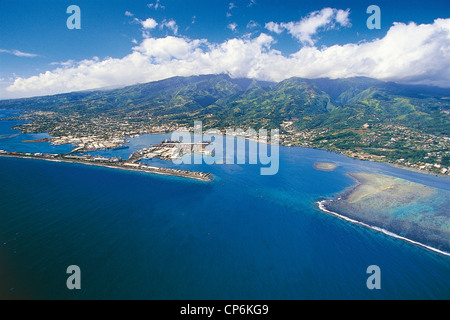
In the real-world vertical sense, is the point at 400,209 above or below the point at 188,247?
below

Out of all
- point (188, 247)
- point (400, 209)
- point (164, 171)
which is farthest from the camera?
point (164, 171)

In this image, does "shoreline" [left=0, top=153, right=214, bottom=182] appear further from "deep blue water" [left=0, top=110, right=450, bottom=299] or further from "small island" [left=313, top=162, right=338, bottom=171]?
"small island" [left=313, top=162, right=338, bottom=171]

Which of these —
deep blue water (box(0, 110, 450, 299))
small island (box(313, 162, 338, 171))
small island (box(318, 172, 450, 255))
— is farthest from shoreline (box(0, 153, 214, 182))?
small island (box(313, 162, 338, 171))

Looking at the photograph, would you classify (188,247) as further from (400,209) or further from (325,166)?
(325,166)

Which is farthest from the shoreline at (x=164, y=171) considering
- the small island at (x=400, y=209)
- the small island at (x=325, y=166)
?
the small island at (x=325, y=166)

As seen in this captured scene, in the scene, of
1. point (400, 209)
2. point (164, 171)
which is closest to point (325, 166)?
point (400, 209)

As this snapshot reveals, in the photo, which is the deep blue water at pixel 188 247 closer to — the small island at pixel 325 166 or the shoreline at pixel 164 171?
the shoreline at pixel 164 171

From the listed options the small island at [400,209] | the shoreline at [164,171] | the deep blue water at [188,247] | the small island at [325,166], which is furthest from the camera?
the small island at [325,166]
